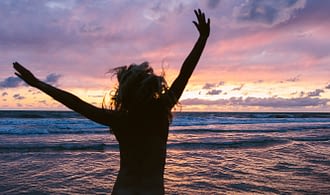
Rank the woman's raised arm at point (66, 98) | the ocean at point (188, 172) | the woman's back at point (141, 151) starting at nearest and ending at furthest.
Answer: the woman's raised arm at point (66, 98) → the woman's back at point (141, 151) → the ocean at point (188, 172)

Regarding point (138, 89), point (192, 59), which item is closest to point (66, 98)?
point (138, 89)

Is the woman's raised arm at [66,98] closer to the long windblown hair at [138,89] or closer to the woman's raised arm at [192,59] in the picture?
the long windblown hair at [138,89]

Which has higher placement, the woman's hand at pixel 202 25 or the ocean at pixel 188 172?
the woman's hand at pixel 202 25

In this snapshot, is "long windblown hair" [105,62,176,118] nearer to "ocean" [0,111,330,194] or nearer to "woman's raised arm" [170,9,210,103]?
"woman's raised arm" [170,9,210,103]

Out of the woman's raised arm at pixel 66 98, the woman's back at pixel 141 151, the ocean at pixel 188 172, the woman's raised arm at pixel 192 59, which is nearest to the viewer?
the woman's raised arm at pixel 66 98

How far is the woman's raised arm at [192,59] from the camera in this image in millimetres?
2521

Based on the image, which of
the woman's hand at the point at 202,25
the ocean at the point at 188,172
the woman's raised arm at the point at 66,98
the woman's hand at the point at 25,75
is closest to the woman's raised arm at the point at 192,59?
the woman's hand at the point at 202,25

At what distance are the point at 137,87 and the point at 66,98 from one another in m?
0.42

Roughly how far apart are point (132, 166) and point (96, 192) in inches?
206

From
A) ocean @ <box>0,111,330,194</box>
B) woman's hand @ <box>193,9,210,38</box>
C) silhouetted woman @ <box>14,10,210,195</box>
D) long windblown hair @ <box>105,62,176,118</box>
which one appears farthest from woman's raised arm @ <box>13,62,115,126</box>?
ocean @ <box>0,111,330,194</box>

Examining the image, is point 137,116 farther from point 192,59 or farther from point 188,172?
point 188,172

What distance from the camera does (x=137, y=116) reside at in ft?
7.55

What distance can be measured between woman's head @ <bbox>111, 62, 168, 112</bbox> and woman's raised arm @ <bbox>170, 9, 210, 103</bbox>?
0.21 meters

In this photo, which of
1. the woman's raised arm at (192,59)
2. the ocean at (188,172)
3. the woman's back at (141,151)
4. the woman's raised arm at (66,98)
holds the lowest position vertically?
the ocean at (188,172)
